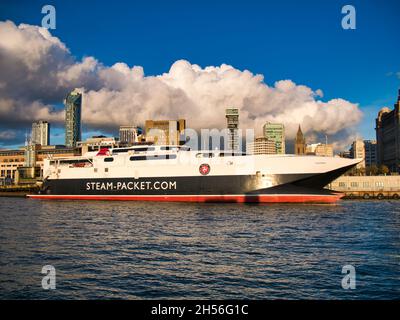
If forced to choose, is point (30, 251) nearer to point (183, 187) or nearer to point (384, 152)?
point (183, 187)

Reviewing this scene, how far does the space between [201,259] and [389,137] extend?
169 m

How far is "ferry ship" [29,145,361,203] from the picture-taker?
Result: 41719mm

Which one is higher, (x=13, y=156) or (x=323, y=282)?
(x=13, y=156)

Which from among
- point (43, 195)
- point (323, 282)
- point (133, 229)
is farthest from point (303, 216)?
point (43, 195)

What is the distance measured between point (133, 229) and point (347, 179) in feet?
219

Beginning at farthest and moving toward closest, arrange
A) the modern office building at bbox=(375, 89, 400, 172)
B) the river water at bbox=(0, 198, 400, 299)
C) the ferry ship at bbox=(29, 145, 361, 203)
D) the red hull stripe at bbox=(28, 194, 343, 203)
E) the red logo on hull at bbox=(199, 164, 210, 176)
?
the modern office building at bbox=(375, 89, 400, 172)
the red logo on hull at bbox=(199, 164, 210, 176)
the red hull stripe at bbox=(28, 194, 343, 203)
the ferry ship at bbox=(29, 145, 361, 203)
the river water at bbox=(0, 198, 400, 299)

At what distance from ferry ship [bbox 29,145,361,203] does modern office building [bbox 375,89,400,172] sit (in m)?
117

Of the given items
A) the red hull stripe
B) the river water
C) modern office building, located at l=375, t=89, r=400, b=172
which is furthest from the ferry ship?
modern office building, located at l=375, t=89, r=400, b=172

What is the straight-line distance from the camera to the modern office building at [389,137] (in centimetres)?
14412

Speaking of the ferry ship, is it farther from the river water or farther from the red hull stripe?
the river water

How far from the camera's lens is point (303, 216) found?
3000 centimetres

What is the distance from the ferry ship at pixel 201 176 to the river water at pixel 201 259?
15.8 m

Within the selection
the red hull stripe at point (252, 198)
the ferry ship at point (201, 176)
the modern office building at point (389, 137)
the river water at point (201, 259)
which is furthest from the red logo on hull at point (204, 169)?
the modern office building at point (389, 137)

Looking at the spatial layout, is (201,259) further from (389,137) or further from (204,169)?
(389,137)
